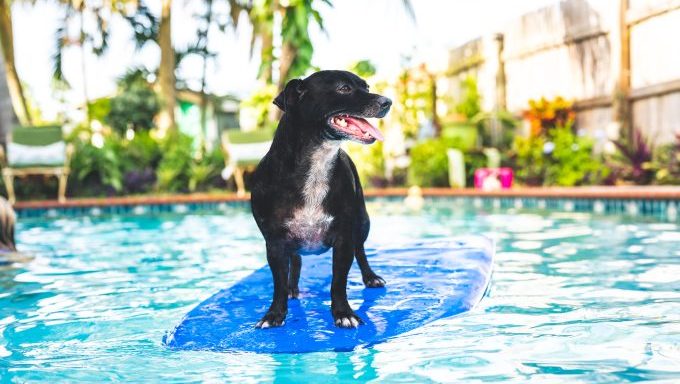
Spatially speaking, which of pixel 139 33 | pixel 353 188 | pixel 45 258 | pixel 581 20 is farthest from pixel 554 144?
pixel 139 33

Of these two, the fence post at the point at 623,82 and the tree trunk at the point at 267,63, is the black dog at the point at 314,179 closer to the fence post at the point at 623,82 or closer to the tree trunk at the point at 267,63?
the fence post at the point at 623,82

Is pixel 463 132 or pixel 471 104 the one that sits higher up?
pixel 471 104

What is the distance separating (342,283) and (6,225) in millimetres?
3371

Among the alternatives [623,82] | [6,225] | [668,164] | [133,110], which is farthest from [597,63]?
[133,110]

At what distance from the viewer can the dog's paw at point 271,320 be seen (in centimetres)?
292

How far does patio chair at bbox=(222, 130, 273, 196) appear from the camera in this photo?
1133cm

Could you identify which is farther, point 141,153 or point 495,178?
point 141,153

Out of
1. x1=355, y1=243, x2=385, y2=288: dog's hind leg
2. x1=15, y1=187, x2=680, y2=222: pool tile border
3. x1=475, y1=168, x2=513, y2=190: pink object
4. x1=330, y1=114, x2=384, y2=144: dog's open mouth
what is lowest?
x1=355, y1=243, x2=385, y2=288: dog's hind leg

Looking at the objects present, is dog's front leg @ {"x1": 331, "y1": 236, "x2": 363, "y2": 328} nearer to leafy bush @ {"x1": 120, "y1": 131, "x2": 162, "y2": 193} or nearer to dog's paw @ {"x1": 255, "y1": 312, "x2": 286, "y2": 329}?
dog's paw @ {"x1": 255, "y1": 312, "x2": 286, "y2": 329}

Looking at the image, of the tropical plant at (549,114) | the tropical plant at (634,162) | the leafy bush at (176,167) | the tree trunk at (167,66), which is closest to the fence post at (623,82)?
the tropical plant at (634,162)

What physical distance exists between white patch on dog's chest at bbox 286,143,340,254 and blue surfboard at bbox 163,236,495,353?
38cm

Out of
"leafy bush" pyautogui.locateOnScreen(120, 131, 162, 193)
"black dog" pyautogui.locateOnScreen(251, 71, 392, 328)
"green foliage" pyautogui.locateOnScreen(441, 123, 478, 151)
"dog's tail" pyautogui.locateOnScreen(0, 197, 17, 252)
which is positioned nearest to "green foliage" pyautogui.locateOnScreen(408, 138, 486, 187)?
"green foliage" pyautogui.locateOnScreen(441, 123, 478, 151)

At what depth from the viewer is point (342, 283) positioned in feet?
9.50

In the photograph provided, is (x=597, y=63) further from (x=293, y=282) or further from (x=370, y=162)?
(x=293, y=282)
